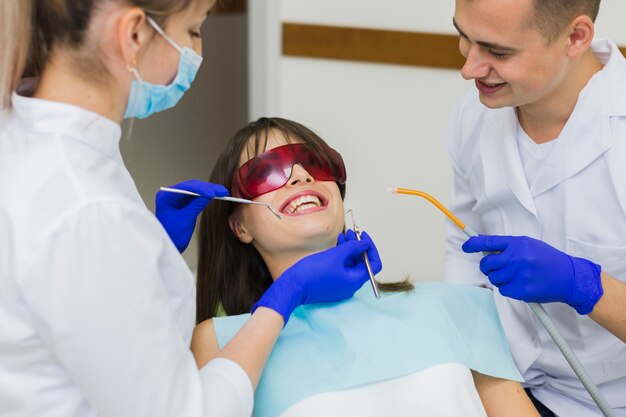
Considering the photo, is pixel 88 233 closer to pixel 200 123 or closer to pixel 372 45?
pixel 372 45

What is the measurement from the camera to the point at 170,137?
3398 millimetres

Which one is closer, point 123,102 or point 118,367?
point 118,367

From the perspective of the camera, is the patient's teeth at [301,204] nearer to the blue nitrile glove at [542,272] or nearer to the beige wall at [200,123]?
the blue nitrile glove at [542,272]

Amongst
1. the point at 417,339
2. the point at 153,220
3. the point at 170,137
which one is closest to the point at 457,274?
the point at 417,339

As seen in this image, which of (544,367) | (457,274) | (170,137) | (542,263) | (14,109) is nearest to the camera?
(14,109)

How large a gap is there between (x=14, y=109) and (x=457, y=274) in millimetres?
1156

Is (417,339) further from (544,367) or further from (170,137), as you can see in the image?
(170,137)

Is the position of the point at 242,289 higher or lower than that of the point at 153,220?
lower

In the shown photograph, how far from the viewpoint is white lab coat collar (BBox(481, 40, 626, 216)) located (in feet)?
5.35

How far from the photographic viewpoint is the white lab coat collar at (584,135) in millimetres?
1631

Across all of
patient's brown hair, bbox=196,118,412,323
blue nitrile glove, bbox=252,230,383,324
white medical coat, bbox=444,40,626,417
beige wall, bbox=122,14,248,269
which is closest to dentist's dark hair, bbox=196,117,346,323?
patient's brown hair, bbox=196,118,412,323

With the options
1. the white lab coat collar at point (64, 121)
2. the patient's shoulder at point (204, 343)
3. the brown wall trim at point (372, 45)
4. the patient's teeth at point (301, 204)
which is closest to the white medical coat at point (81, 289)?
the white lab coat collar at point (64, 121)

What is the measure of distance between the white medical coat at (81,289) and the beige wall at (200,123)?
2.05 metres

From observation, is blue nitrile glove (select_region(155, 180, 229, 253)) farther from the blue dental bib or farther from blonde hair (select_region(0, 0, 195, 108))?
blonde hair (select_region(0, 0, 195, 108))
